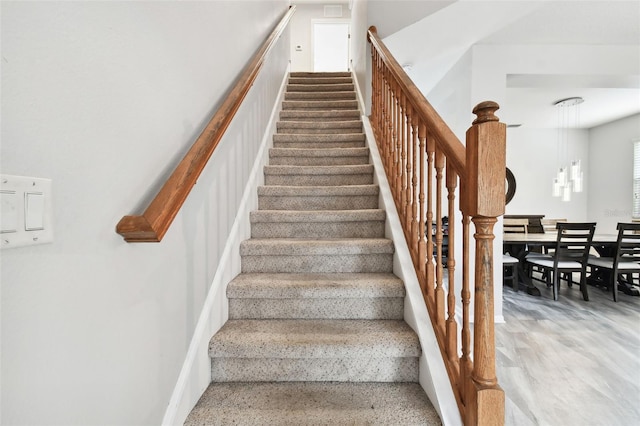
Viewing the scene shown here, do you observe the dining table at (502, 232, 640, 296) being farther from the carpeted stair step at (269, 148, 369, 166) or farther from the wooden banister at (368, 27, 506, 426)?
the wooden banister at (368, 27, 506, 426)

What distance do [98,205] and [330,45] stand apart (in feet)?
25.0

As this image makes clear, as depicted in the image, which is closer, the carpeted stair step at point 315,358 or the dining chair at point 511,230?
the carpeted stair step at point 315,358

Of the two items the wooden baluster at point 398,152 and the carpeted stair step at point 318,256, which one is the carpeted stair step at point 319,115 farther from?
the carpeted stair step at point 318,256

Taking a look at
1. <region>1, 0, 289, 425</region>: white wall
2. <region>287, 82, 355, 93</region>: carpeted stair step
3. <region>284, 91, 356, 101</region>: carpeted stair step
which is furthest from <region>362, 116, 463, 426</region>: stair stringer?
<region>287, 82, 355, 93</region>: carpeted stair step

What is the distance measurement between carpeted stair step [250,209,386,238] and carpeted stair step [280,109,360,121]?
1.76 meters

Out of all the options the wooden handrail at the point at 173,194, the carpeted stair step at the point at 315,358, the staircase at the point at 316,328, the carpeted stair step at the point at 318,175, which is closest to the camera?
the wooden handrail at the point at 173,194

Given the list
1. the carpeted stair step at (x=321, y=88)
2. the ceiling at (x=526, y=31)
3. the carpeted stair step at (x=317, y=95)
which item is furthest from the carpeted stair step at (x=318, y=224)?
the carpeted stair step at (x=321, y=88)

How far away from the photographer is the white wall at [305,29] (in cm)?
679

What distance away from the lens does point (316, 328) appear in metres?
1.36

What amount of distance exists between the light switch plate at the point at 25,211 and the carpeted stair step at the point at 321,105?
3.29m

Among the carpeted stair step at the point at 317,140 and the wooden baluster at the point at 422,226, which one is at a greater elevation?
the carpeted stair step at the point at 317,140

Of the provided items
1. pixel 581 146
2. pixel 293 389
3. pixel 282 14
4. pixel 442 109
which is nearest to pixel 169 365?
pixel 293 389

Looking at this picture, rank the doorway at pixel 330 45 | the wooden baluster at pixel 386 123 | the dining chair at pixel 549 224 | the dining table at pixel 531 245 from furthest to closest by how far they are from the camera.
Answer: the doorway at pixel 330 45, the dining chair at pixel 549 224, the dining table at pixel 531 245, the wooden baluster at pixel 386 123

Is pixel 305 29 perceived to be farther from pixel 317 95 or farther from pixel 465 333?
pixel 465 333
